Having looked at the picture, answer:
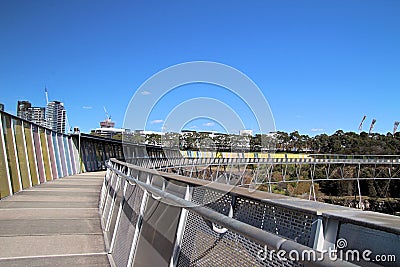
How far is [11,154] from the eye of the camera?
13570 mm

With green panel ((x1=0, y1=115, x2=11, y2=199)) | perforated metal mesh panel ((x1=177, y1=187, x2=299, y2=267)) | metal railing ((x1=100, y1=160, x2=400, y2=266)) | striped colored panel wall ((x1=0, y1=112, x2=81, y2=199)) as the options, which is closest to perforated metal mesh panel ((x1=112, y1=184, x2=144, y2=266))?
metal railing ((x1=100, y1=160, x2=400, y2=266))

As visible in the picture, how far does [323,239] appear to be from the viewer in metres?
1.80

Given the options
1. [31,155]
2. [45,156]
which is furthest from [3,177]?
[45,156]

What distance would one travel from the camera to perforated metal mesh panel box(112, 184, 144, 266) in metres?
5.09

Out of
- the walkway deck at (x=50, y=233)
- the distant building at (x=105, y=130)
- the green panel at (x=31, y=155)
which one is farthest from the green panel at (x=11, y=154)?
the distant building at (x=105, y=130)

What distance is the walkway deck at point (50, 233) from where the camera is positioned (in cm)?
599

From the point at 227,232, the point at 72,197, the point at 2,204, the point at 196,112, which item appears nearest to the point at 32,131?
the point at 72,197

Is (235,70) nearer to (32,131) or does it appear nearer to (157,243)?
(157,243)

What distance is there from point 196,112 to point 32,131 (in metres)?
12.4

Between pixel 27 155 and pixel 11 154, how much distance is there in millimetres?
3301

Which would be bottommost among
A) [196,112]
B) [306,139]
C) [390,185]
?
[390,185]

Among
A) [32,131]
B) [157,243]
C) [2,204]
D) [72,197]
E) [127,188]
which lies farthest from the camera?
[32,131]

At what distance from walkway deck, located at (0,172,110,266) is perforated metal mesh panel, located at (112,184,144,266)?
0.34m

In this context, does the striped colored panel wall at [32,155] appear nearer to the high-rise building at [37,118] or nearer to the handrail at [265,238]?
the high-rise building at [37,118]
